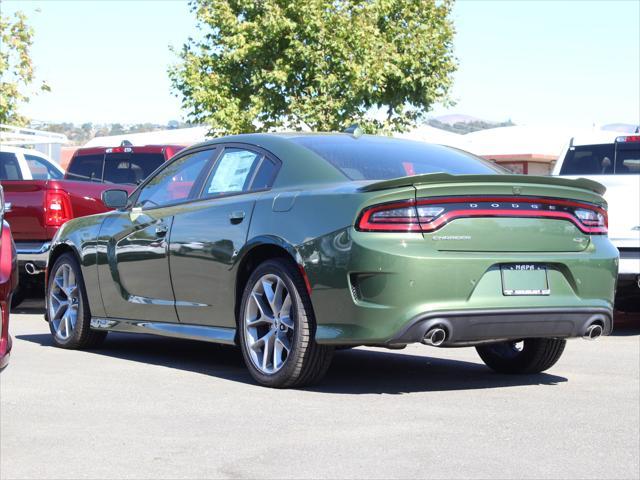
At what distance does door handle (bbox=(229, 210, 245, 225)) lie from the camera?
8033 mm

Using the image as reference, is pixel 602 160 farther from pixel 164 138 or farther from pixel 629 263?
pixel 164 138

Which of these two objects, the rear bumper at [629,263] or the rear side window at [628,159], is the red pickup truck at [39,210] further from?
the rear side window at [628,159]

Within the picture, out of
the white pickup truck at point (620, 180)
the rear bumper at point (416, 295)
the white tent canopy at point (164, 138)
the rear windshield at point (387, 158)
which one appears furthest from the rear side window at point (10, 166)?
the white tent canopy at point (164, 138)

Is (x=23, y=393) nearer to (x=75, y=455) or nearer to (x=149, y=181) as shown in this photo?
(x=75, y=455)

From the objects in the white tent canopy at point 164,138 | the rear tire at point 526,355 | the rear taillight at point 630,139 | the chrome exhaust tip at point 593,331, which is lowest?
the white tent canopy at point 164,138

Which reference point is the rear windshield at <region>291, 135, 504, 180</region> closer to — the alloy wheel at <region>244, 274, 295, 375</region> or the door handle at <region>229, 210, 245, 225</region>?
the door handle at <region>229, 210, 245, 225</region>

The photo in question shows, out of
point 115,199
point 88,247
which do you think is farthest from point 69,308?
point 115,199

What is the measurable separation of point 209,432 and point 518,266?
7.15 feet

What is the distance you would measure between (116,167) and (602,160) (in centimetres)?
645

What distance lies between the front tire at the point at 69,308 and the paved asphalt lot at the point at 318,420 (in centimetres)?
28

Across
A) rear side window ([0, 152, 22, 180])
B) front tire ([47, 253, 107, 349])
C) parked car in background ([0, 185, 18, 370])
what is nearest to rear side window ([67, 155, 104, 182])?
rear side window ([0, 152, 22, 180])

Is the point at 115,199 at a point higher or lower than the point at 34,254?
higher

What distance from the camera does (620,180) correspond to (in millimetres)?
12844

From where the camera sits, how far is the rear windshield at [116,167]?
16.4 meters
